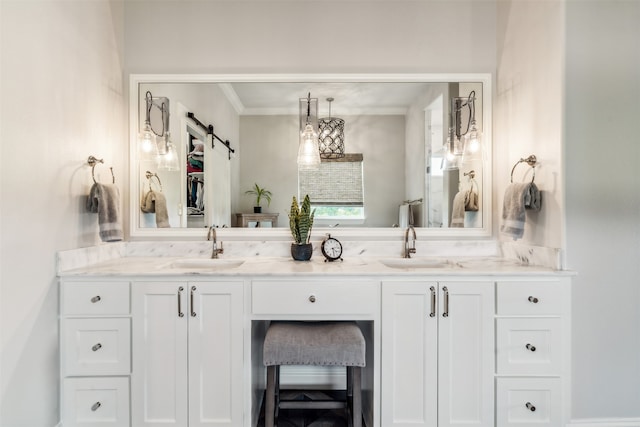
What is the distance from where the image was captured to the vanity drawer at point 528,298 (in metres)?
1.62

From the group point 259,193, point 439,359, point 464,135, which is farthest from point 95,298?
point 464,135

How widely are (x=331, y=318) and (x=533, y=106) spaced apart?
5.23 ft

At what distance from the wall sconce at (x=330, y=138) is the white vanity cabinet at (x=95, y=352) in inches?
54.5

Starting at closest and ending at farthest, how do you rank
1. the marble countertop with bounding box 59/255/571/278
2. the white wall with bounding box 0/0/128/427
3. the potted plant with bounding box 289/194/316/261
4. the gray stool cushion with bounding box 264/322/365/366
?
1. the white wall with bounding box 0/0/128/427
2. the gray stool cushion with bounding box 264/322/365/366
3. the marble countertop with bounding box 59/255/571/278
4. the potted plant with bounding box 289/194/316/261

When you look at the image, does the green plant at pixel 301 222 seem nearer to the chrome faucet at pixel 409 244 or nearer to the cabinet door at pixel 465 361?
the chrome faucet at pixel 409 244

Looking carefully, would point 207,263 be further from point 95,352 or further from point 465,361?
point 465,361

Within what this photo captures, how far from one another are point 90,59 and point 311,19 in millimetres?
1335

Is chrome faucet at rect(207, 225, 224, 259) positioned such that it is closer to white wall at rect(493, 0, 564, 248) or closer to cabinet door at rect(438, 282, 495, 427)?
cabinet door at rect(438, 282, 495, 427)

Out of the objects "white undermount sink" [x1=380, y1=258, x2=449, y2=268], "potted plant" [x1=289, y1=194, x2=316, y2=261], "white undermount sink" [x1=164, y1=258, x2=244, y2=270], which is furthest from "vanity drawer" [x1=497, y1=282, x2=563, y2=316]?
A: "white undermount sink" [x1=164, y1=258, x2=244, y2=270]

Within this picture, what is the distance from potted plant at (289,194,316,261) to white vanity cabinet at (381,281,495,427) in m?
0.59

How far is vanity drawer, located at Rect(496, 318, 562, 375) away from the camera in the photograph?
5.32ft

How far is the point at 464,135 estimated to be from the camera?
86.4 inches

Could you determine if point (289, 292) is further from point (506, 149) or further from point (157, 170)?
point (506, 149)

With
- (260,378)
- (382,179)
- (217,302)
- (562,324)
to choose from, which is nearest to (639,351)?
(562,324)
